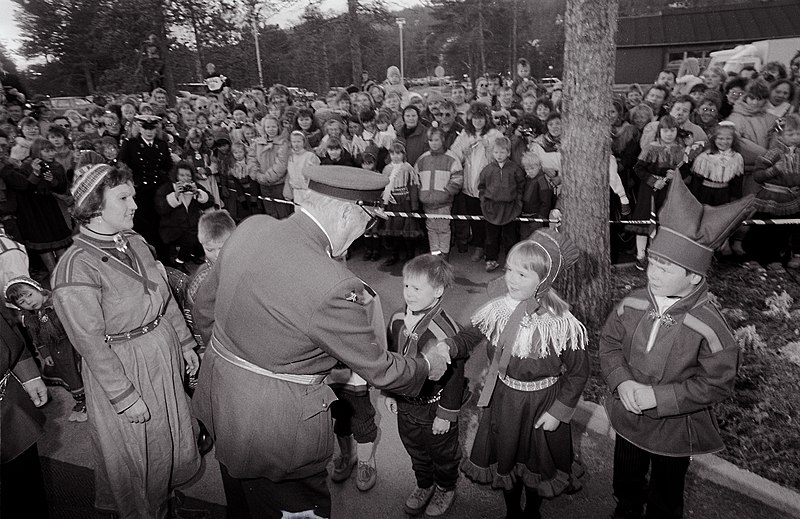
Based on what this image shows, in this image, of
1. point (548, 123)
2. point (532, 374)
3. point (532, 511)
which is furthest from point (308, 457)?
point (548, 123)

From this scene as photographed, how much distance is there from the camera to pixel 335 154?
769 centimetres

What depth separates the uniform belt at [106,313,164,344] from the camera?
278 cm

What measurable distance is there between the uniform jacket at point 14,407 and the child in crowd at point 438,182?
16.6 feet

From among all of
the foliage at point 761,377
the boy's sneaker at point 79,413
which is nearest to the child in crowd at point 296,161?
the boy's sneaker at point 79,413

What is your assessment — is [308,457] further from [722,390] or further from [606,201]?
[606,201]

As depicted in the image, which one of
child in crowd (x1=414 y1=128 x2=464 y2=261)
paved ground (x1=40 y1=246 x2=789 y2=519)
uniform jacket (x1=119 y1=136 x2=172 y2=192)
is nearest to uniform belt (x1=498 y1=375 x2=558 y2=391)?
paved ground (x1=40 y1=246 x2=789 y2=519)

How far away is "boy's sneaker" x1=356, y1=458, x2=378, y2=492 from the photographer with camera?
4.75 meters

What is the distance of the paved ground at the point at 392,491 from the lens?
3.24m

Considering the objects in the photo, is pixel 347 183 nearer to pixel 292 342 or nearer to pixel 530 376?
pixel 292 342

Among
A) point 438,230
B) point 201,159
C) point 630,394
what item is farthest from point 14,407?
point 201,159

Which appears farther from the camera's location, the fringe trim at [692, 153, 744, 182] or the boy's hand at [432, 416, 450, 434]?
the fringe trim at [692, 153, 744, 182]

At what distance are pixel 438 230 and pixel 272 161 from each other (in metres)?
2.87

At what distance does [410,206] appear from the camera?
7461mm

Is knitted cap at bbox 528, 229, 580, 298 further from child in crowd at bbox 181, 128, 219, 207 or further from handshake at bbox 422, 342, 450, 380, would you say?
child in crowd at bbox 181, 128, 219, 207
